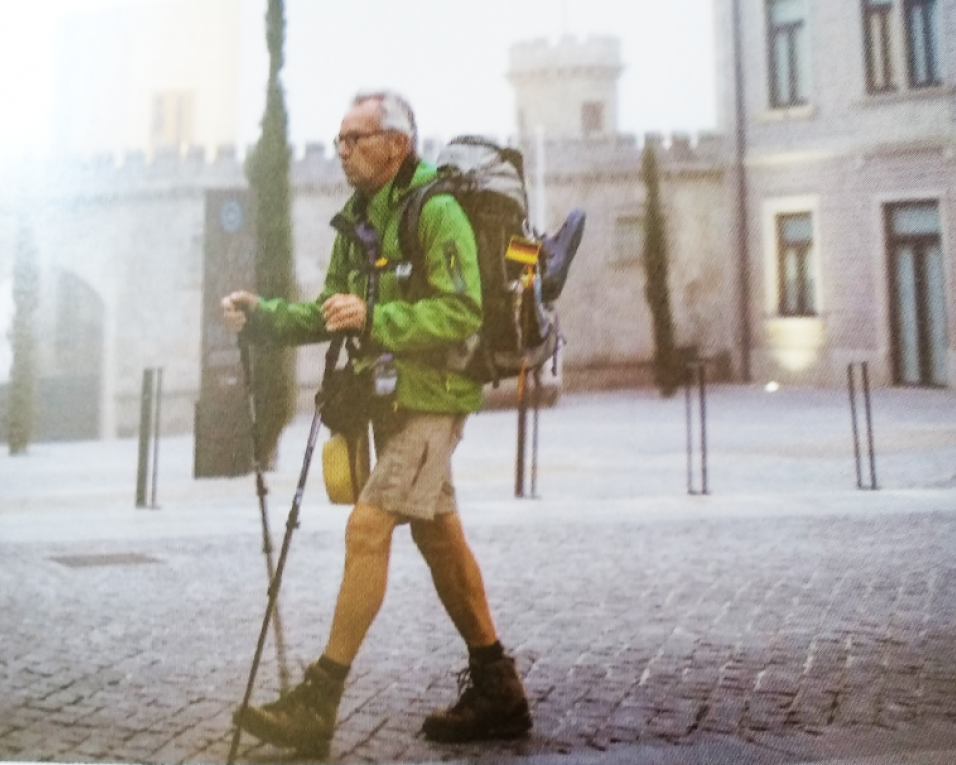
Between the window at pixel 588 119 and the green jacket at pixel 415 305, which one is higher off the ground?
the window at pixel 588 119

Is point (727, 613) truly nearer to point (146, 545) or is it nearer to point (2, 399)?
point (146, 545)

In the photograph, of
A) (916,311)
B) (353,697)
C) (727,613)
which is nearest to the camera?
(353,697)

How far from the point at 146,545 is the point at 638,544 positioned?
2.06 metres

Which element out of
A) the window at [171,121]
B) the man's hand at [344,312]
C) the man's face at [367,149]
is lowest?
the man's hand at [344,312]

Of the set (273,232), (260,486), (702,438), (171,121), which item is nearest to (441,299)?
(260,486)

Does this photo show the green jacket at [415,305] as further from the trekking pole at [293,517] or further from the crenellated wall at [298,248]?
the crenellated wall at [298,248]

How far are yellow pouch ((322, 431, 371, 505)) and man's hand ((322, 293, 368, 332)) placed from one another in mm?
301

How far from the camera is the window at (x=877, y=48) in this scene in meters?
4.34

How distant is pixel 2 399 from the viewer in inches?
138

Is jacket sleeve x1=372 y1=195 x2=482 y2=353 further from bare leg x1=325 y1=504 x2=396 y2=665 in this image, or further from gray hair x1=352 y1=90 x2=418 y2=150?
bare leg x1=325 y1=504 x2=396 y2=665

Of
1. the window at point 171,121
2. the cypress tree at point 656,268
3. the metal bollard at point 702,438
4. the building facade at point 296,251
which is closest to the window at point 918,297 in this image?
the metal bollard at point 702,438

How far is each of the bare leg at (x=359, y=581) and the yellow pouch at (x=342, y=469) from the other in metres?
0.09

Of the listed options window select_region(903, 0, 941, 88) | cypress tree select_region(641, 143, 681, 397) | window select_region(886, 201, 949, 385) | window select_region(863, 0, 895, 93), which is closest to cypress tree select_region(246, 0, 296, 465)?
window select_region(903, 0, 941, 88)

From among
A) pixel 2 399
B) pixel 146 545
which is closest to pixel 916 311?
pixel 146 545
